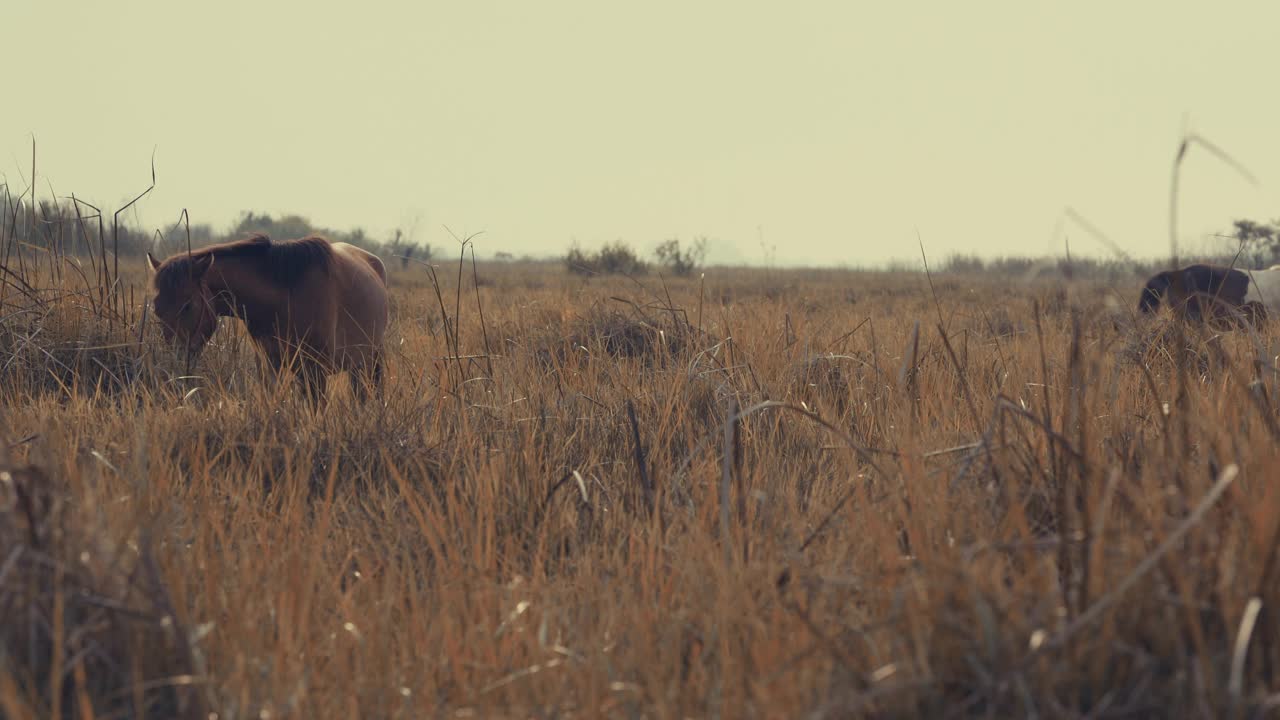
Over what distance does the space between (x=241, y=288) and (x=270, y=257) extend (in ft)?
0.68

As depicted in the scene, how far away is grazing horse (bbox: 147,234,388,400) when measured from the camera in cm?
382

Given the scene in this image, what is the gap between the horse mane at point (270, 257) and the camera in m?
3.85

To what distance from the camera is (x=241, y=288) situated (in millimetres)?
3947

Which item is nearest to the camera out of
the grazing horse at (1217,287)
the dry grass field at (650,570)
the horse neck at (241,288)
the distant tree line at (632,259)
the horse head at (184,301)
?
the dry grass field at (650,570)

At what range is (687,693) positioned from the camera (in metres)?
1.32

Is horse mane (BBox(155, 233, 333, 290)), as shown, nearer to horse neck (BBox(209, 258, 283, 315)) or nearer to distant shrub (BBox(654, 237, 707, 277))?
horse neck (BBox(209, 258, 283, 315))

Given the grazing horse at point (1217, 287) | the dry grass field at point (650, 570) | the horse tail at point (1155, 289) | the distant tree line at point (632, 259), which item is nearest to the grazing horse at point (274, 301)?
the dry grass field at point (650, 570)

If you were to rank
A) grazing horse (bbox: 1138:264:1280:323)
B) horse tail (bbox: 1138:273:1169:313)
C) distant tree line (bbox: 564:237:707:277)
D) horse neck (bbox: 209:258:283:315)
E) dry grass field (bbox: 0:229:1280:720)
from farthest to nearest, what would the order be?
distant tree line (bbox: 564:237:707:277)
horse tail (bbox: 1138:273:1169:313)
grazing horse (bbox: 1138:264:1280:323)
horse neck (bbox: 209:258:283:315)
dry grass field (bbox: 0:229:1280:720)

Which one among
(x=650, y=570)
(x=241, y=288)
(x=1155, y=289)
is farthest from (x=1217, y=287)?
(x=241, y=288)

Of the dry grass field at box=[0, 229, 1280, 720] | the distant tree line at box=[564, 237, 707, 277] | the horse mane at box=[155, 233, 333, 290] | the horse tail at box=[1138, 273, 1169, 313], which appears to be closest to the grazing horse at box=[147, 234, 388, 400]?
the horse mane at box=[155, 233, 333, 290]

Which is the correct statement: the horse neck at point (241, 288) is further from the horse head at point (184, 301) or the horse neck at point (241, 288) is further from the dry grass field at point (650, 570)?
the dry grass field at point (650, 570)

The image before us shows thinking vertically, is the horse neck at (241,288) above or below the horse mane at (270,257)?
below

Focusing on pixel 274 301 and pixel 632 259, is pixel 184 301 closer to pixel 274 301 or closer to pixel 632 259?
pixel 274 301

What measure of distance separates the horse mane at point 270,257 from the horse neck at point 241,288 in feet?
0.11
